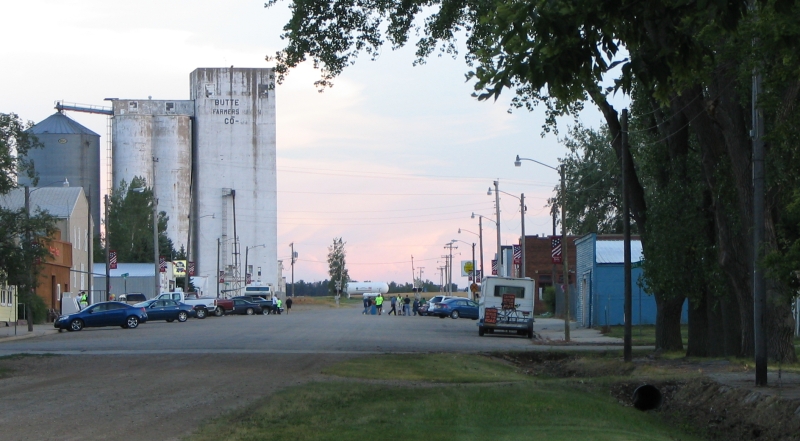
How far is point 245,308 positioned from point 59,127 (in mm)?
34954

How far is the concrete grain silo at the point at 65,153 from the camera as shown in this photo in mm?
94875

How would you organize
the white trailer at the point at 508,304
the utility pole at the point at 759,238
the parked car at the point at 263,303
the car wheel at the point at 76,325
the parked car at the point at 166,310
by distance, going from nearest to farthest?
the utility pole at the point at 759,238, the white trailer at the point at 508,304, the car wheel at the point at 76,325, the parked car at the point at 166,310, the parked car at the point at 263,303

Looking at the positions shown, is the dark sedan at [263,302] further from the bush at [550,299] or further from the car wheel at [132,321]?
the car wheel at [132,321]

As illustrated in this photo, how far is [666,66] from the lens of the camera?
9.73 metres

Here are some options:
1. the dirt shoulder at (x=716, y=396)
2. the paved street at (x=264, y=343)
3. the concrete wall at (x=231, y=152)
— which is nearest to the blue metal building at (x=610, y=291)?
the paved street at (x=264, y=343)

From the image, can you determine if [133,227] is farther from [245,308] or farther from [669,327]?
[669,327]

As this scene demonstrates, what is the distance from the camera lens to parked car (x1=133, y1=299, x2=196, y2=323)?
2265 inches

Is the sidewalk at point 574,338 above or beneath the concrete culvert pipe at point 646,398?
beneath

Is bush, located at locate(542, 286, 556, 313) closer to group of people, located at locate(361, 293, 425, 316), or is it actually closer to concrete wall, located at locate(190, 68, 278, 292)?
group of people, located at locate(361, 293, 425, 316)

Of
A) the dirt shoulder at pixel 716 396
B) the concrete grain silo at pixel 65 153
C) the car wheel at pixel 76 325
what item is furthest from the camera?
the concrete grain silo at pixel 65 153

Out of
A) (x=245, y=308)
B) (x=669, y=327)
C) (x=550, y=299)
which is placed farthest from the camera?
(x=245, y=308)

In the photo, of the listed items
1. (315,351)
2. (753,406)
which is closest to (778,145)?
(753,406)

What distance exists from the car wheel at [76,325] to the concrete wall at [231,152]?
54.5m

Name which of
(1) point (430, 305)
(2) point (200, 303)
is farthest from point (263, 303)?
(1) point (430, 305)
